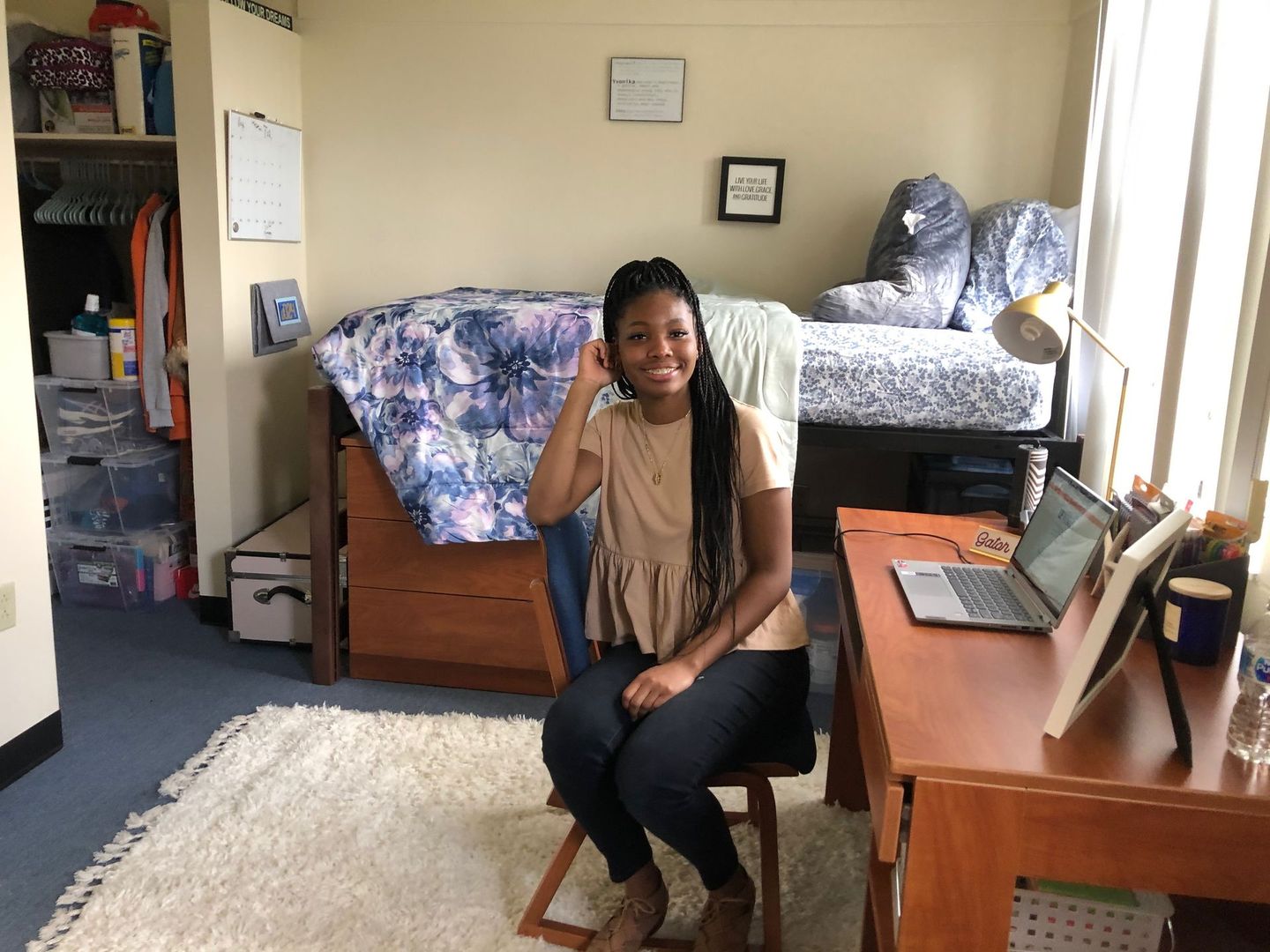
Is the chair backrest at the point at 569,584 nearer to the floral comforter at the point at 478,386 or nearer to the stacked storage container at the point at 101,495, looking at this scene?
the floral comforter at the point at 478,386

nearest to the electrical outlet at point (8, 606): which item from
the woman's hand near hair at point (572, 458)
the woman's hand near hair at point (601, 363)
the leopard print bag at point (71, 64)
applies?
the woman's hand near hair at point (572, 458)

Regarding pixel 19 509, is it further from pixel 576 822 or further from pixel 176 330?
pixel 576 822

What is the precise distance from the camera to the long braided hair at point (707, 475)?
1.66 metres

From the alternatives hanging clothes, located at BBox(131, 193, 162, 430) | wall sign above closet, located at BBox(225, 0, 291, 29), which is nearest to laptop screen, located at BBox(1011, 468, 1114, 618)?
hanging clothes, located at BBox(131, 193, 162, 430)

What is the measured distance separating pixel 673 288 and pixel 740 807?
1163 mm

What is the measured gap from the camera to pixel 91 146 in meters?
3.27

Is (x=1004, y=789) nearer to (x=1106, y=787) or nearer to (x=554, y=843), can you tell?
(x=1106, y=787)

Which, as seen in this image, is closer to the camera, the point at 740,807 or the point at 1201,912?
the point at 1201,912

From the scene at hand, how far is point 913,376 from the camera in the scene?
2.48 metres

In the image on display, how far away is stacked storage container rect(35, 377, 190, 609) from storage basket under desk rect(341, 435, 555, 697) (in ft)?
3.21

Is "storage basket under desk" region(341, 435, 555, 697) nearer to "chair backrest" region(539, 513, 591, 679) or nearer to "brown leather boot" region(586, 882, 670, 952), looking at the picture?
"chair backrest" region(539, 513, 591, 679)

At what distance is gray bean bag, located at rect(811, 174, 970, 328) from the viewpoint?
273 centimetres

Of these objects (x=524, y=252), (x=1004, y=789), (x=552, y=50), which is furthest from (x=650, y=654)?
(x=552, y=50)

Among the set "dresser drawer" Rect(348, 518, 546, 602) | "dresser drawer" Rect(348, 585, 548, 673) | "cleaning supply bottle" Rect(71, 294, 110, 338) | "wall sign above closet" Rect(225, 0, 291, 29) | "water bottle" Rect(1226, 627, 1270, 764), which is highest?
"wall sign above closet" Rect(225, 0, 291, 29)
